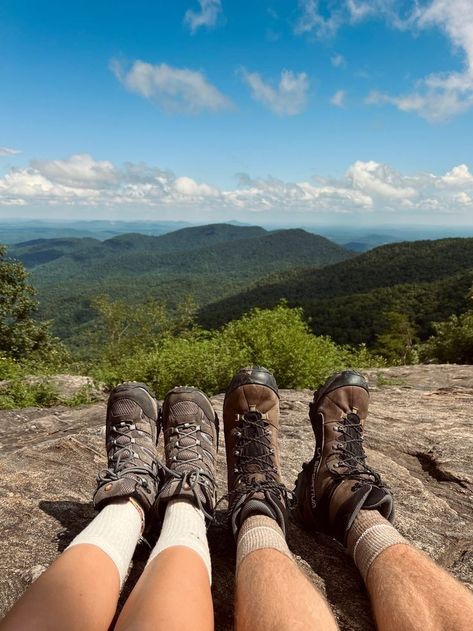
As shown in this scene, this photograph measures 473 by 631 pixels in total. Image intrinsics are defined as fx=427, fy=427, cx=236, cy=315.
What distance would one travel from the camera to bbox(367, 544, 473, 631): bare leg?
1622 millimetres

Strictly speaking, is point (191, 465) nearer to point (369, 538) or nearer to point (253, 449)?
point (253, 449)

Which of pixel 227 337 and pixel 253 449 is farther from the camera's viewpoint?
pixel 227 337

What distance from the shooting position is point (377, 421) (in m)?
5.36

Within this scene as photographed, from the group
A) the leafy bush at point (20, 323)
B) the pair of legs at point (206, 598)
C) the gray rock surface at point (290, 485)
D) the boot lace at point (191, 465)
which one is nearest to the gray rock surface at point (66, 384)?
the gray rock surface at point (290, 485)

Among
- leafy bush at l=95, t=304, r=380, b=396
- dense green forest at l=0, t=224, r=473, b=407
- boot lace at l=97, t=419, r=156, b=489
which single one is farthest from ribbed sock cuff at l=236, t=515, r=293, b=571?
leafy bush at l=95, t=304, r=380, b=396

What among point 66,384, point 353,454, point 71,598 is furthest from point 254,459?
point 66,384

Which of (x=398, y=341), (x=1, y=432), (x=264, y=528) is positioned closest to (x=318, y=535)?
(x=264, y=528)

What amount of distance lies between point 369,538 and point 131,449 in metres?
1.63

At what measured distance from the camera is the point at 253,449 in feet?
10.1

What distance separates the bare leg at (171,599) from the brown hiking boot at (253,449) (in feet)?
1.84

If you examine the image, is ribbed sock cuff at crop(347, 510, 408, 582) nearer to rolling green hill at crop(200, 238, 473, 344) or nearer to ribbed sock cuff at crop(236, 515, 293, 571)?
ribbed sock cuff at crop(236, 515, 293, 571)

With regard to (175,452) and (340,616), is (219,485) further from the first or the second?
(340,616)

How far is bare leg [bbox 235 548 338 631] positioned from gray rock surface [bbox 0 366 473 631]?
0.31m

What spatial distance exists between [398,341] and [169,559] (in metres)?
53.8
